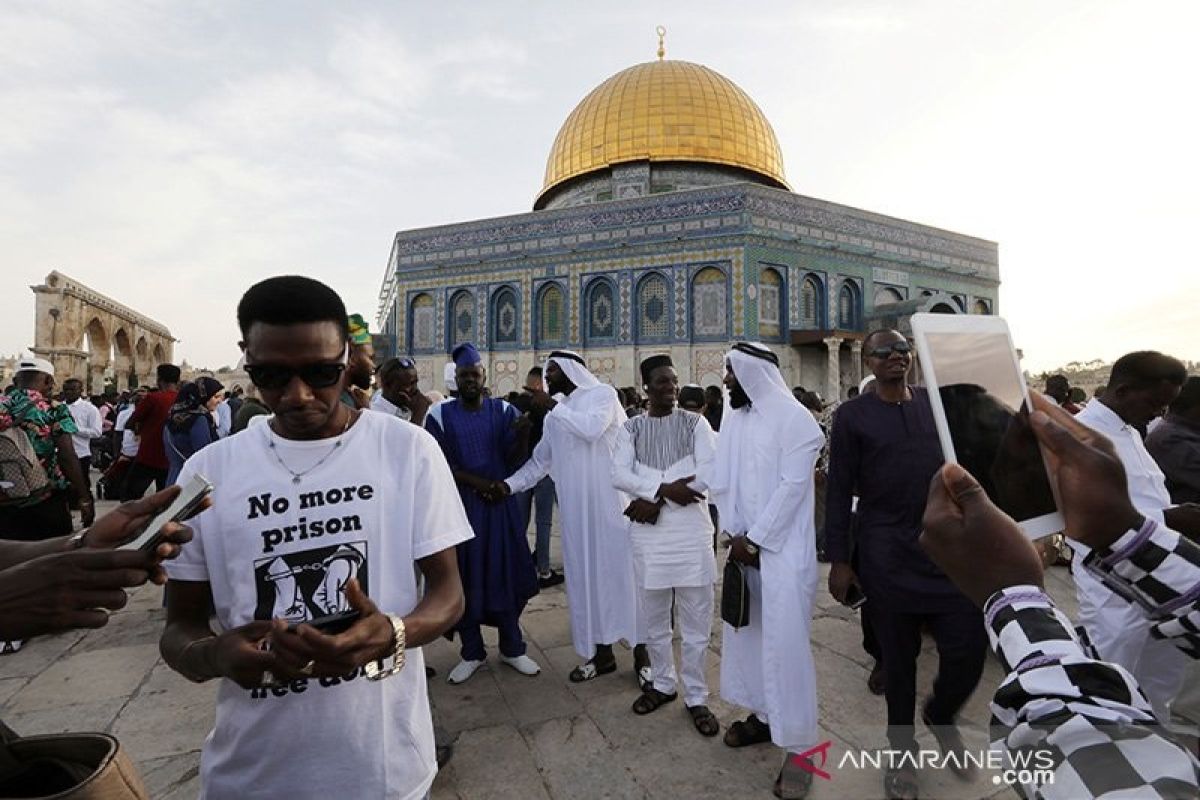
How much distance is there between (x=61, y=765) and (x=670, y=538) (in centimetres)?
270

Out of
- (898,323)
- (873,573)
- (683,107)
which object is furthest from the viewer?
(683,107)

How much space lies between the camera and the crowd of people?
109cm

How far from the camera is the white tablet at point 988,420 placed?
44.9 inches

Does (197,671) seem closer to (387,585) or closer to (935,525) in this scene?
(387,585)

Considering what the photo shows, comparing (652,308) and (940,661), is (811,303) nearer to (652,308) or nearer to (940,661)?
(652,308)

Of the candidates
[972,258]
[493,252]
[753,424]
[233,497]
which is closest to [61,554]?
[233,497]

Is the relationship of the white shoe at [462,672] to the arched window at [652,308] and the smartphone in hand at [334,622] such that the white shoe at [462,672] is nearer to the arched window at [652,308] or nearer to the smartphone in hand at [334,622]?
the smartphone in hand at [334,622]

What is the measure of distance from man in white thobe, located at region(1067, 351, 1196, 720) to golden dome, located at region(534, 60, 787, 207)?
77.1 ft

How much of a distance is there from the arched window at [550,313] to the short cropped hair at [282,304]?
20.9m

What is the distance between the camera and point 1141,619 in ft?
8.08

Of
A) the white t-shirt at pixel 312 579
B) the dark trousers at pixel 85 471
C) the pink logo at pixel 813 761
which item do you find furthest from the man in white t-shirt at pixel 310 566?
the dark trousers at pixel 85 471

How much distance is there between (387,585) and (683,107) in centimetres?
2664

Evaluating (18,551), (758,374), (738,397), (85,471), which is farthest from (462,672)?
(85,471)

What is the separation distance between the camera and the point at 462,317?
2347 centimetres
